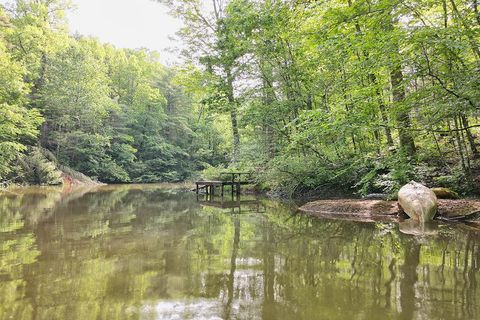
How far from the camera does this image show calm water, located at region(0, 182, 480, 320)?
2.54 metres

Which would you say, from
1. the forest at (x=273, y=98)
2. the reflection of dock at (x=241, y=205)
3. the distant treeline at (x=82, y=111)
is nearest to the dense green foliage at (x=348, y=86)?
the forest at (x=273, y=98)

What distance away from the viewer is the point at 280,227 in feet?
20.7

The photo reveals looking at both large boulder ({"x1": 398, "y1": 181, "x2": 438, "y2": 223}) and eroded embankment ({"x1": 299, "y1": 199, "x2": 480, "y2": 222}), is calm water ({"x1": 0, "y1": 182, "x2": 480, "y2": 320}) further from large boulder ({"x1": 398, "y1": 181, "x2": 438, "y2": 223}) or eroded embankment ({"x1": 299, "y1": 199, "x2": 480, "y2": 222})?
A: eroded embankment ({"x1": 299, "y1": 199, "x2": 480, "y2": 222})

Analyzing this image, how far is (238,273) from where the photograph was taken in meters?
3.46

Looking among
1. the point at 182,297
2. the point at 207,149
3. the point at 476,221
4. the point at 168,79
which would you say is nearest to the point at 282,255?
the point at 182,297

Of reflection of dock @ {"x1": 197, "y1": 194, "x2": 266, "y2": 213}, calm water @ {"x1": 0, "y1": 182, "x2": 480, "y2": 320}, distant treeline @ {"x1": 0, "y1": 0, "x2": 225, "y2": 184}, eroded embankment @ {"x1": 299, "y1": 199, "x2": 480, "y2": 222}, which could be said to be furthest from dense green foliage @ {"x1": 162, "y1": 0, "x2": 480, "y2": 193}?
distant treeline @ {"x1": 0, "y1": 0, "x2": 225, "y2": 184}

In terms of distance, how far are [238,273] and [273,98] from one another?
10502 millimetres

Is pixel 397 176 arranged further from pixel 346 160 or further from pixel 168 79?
pixel 168 79

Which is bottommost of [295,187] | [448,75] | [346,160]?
[295,187]

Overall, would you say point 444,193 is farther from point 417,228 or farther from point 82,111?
point 82,111

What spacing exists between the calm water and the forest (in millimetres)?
2833

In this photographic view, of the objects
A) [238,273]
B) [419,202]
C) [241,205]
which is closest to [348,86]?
[419,202]

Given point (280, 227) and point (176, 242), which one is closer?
point (176, 242)

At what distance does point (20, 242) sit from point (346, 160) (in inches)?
350
